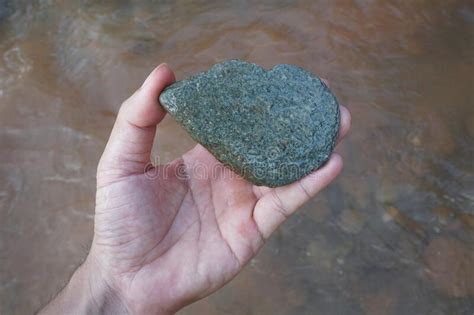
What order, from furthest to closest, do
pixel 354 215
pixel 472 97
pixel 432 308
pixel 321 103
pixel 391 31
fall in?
1. pixel 391 31
2. pixel 472 97
3. pixel 354 215
4. pixel 432 308
5. pixel 321 103

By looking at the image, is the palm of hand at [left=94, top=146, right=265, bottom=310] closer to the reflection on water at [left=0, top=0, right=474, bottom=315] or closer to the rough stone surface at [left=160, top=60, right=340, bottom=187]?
the rough stone surface at [left=160, top=60, right=340, bottom=187]

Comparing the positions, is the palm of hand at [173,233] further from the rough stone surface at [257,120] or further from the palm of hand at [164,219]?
the rough stone surface at [257,120]

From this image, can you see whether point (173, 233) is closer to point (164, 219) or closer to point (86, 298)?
point (164, 219)

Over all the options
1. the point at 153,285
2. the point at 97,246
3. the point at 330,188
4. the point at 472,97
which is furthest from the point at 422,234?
the point at 97,246

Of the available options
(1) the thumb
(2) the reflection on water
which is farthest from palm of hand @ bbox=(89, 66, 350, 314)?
(2) the reflection on water

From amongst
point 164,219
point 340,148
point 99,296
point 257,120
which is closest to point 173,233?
point 164,219

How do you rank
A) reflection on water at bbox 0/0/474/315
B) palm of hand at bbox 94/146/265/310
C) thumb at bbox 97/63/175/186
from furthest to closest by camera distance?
1. reflection on water at bbox 0/0/474/315
2. palm of hand at bbox 94/146/265/310
3. thumb at bbox 97/63/175/186

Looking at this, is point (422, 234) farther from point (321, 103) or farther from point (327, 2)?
point (327, 2)

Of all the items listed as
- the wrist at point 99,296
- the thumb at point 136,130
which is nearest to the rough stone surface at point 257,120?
the thumb at point 136,130
